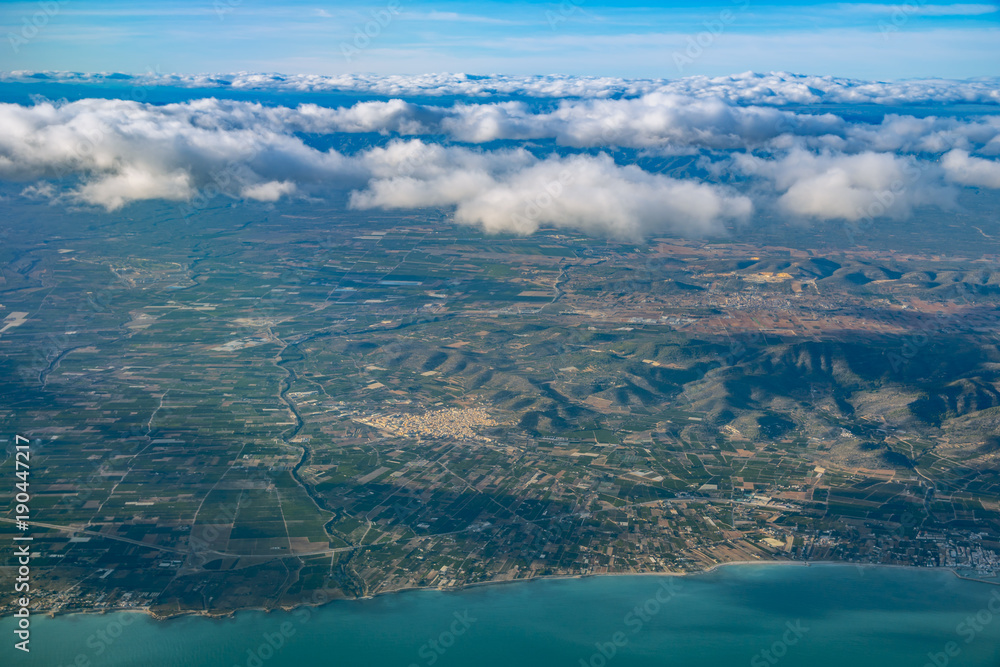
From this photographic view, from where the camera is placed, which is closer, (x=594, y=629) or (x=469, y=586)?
(x=594, y=629)

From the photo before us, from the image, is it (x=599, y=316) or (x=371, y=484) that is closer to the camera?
(x=371, y=484)

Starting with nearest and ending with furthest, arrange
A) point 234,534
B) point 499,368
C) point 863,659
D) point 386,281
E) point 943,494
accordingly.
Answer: point 863,659
point 234,534
point 943,494
point 499,368
point 386,281

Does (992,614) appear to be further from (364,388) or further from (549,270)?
(549,270)

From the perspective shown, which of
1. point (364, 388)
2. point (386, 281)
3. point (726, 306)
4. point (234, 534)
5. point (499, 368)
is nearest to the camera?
point (234, 534)

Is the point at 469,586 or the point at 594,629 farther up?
the point at 469,586

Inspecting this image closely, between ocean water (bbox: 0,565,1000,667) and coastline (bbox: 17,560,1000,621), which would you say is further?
coastline (bbox: 17,560,1000,621)

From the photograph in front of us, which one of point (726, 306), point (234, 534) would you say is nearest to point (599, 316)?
point (726, 306)

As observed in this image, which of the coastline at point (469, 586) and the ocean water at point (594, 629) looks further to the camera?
the coastline at point (469, 586)
